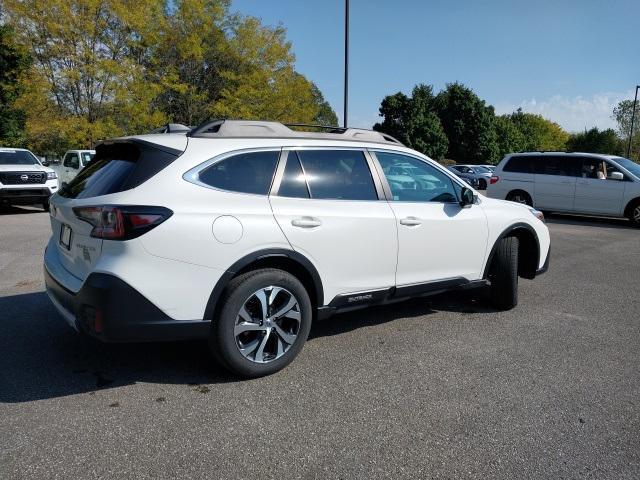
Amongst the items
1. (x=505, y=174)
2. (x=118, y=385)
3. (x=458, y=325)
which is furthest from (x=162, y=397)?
(x=505, y=174)

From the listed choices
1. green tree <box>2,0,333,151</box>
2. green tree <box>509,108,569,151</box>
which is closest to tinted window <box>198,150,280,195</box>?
green tree <box>2,0,333,151</box>

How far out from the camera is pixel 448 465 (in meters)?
2.69

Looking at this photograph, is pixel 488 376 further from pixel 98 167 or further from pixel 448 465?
pixel 98 167

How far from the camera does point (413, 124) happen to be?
53281 mm

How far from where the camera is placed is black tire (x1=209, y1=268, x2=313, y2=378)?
11.2 ft

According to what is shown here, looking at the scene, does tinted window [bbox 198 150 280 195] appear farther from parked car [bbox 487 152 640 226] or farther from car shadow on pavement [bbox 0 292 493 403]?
parked car [bbox 487 152 640 226]

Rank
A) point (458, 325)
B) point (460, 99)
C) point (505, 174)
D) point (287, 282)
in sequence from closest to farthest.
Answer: point (287, 282), point (458, 325), point (505, 174), point (460, 99)

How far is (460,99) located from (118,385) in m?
60.7

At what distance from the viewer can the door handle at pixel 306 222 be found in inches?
145

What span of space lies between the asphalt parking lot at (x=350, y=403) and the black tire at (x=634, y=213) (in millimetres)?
9302

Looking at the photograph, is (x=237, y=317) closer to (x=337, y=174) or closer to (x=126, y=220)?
(x=126, y=220)

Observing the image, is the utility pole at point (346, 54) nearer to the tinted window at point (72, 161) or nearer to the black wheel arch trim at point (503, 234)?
the tinted window at point (72, 161)

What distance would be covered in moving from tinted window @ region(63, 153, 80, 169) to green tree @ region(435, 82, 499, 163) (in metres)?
48.2

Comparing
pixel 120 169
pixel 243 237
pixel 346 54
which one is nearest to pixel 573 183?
pixel 346 54
